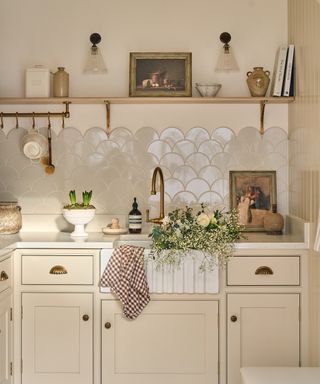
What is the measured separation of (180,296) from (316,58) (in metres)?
1.40

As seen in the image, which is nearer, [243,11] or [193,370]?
[193,370]

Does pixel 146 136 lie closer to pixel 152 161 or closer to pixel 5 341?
pixel 152 161

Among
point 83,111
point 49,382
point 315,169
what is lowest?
point 49,382

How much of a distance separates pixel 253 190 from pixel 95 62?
4.08 feet

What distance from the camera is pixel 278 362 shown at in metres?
3.31

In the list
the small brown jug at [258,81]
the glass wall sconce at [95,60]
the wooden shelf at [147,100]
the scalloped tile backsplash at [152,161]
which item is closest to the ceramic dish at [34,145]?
the scalloped tile backsplash at [152,161]

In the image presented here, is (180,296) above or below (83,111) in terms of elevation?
below

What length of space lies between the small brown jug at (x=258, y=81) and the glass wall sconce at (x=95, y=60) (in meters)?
→ 0.90

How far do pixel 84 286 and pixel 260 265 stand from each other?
93 centimetres

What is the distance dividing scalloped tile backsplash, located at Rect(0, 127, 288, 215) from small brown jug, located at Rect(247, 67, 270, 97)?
0.83 ft

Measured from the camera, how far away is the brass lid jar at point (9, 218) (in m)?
3.60

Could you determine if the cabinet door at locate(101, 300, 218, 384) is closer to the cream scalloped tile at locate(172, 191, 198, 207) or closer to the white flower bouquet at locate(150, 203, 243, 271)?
the white flower bouquet at locate(150, 203, 243, 271)

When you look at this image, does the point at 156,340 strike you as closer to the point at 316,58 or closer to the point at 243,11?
the point at 316,58

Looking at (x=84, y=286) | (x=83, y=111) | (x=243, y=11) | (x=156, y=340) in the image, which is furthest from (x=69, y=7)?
(x=156, y=340)
